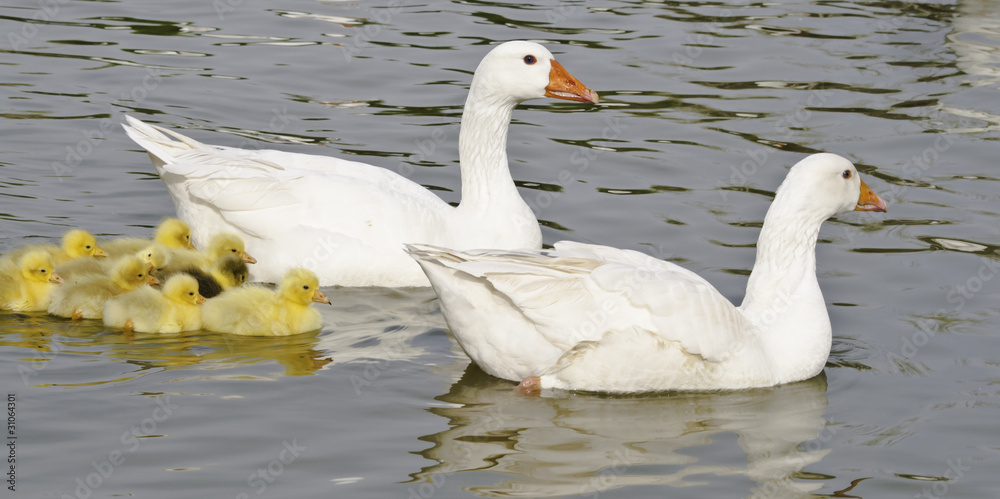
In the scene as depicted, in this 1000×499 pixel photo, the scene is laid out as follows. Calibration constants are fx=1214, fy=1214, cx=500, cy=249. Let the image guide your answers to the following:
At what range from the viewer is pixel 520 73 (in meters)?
9.14

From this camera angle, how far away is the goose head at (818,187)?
25.4 feet

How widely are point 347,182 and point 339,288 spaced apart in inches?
31.2

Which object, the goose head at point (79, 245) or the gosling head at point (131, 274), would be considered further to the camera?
the goose head at point (79, 245)

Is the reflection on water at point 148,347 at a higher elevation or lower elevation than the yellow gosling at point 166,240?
lower

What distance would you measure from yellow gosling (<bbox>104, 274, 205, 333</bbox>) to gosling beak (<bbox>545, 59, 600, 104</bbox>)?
10.0 feet

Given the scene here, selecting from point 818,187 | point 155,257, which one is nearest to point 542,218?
point 818,187

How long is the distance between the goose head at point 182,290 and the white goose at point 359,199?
113 centimetres

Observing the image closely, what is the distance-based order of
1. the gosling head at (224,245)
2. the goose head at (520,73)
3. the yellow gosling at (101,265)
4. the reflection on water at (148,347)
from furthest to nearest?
the goose head at (520,73), the gosling head at (224,245), the yellow gosling at (101,265), the reflection on water at (148,347)

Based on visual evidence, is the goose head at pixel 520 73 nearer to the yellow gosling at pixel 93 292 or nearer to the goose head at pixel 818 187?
the goose head at pixel 818 187

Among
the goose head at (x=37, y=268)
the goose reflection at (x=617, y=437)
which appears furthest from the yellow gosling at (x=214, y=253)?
the goose reflection at (x=617, y=437)

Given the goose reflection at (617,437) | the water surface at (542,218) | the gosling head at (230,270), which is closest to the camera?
the goose reflection at (617,437)

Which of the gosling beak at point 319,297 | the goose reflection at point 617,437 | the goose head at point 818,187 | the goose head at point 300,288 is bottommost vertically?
the goose reflection at point 617,437

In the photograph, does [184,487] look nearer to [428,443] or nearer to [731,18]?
[428,443]

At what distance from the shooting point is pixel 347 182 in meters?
9.03
